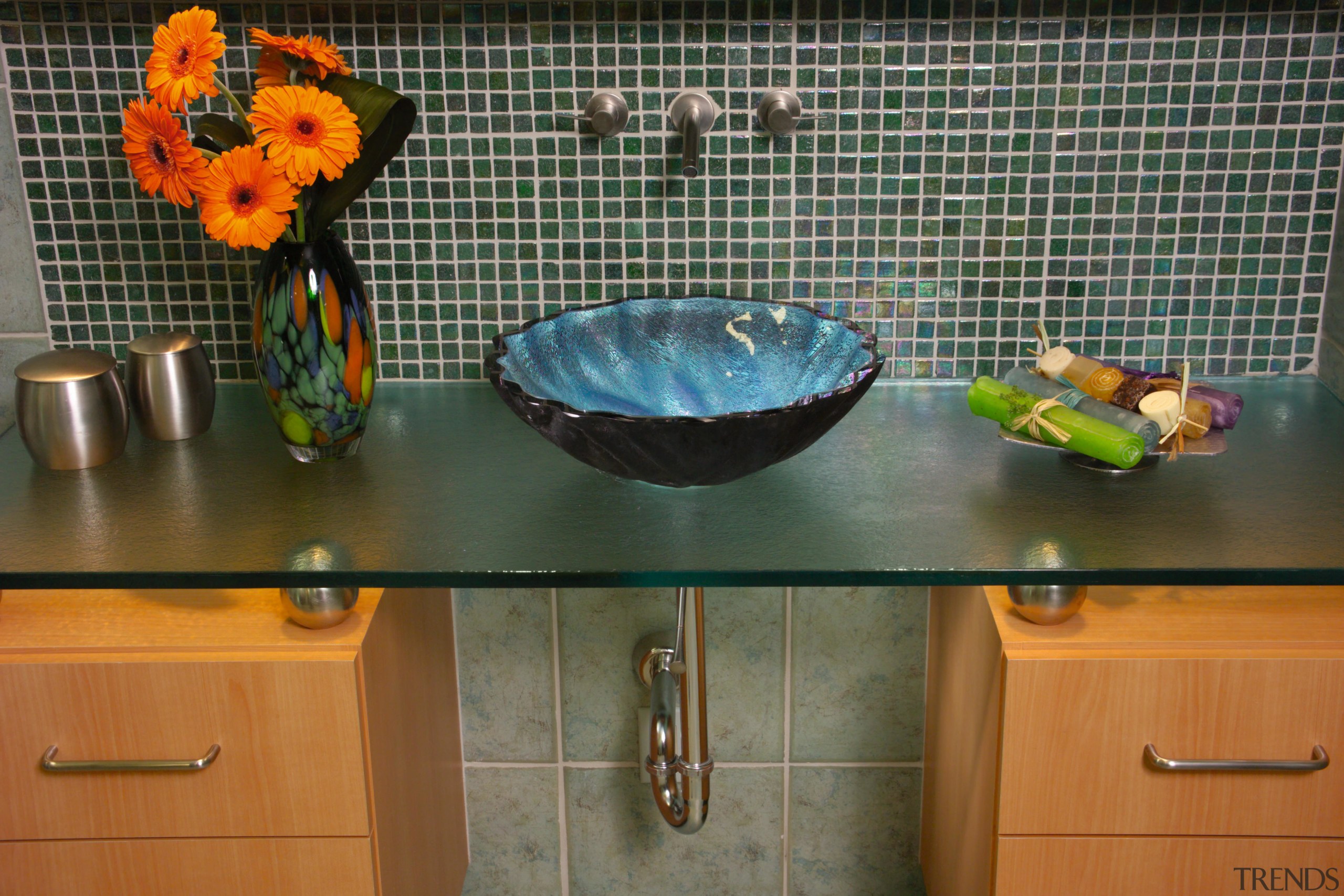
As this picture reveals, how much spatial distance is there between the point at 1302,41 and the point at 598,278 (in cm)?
82

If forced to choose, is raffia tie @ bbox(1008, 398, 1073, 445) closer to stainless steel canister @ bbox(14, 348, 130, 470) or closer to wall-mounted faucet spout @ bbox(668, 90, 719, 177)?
wall-mounted faucet spout @ bbox(668, 90, 719, 177)

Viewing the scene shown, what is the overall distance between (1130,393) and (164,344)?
100 cm

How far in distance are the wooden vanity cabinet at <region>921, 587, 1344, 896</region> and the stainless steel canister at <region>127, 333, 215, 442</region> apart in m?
0.85

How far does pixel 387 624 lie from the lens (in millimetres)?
1202

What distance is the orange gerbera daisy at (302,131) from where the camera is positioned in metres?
1.11

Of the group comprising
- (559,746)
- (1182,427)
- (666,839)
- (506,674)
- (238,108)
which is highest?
(238,108)

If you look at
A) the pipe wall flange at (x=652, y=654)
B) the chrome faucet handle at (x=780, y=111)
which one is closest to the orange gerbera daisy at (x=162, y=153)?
the chrome faucet handle at (x=780, y=111)

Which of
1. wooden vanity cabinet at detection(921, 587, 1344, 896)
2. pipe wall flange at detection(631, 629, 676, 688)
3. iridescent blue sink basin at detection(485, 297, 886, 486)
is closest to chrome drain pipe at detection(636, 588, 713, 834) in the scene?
pipe wall flange at detection(631, 629, 676, 688)

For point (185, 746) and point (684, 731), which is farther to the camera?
point (684, 731)

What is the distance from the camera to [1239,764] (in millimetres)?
1075

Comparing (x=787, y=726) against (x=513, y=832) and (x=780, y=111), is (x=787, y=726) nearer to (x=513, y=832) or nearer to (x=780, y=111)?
(x=513, y=832)

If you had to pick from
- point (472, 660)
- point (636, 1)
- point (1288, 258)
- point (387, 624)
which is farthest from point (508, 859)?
point (1288, 258)

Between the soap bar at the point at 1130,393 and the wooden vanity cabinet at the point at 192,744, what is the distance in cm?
76

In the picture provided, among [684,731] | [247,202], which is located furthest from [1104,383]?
[247,202]
